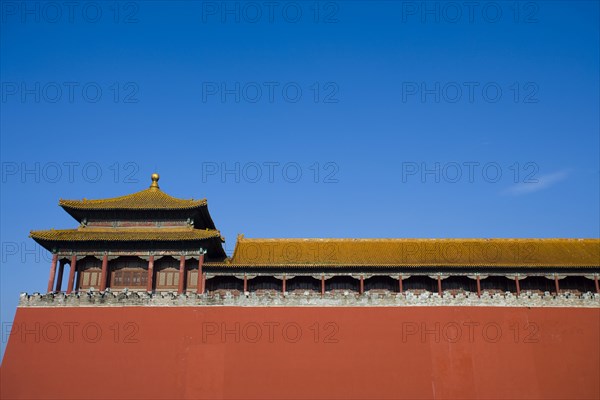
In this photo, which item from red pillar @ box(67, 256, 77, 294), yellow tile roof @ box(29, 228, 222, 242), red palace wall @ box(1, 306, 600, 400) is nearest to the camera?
red palace wall @ box(1, 306, 600, 400)

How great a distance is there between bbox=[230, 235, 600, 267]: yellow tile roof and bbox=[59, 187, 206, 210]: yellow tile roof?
321 cm

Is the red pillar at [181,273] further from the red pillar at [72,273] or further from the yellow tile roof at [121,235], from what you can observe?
the red pillar at [72,273]

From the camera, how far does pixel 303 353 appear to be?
59.5 ft

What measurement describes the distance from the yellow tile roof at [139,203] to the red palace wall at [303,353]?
4.80m

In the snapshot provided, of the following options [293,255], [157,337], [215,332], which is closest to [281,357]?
[215,332]

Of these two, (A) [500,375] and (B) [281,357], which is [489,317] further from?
(B) [281,357]

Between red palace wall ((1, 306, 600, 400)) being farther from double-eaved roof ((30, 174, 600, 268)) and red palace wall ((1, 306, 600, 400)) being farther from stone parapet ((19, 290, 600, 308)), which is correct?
double-eaved roof ((30, 174, 600, 268))

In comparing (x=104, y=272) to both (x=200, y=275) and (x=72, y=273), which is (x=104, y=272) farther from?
(x=200, y=275)

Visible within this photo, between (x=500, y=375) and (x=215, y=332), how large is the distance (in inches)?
378

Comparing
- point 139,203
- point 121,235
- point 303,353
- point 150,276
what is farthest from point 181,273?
point 303,353

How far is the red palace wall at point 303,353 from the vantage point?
57.5ft

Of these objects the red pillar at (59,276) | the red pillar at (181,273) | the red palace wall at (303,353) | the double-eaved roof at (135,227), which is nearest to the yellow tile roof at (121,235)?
the double-eaved roof at (135,227)

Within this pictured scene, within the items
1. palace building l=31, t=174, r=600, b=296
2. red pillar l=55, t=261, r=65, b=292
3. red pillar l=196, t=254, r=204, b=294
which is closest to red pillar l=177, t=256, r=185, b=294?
palace building l=31, t=174, r=600, b=296

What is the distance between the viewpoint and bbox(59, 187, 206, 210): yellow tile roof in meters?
22.1
